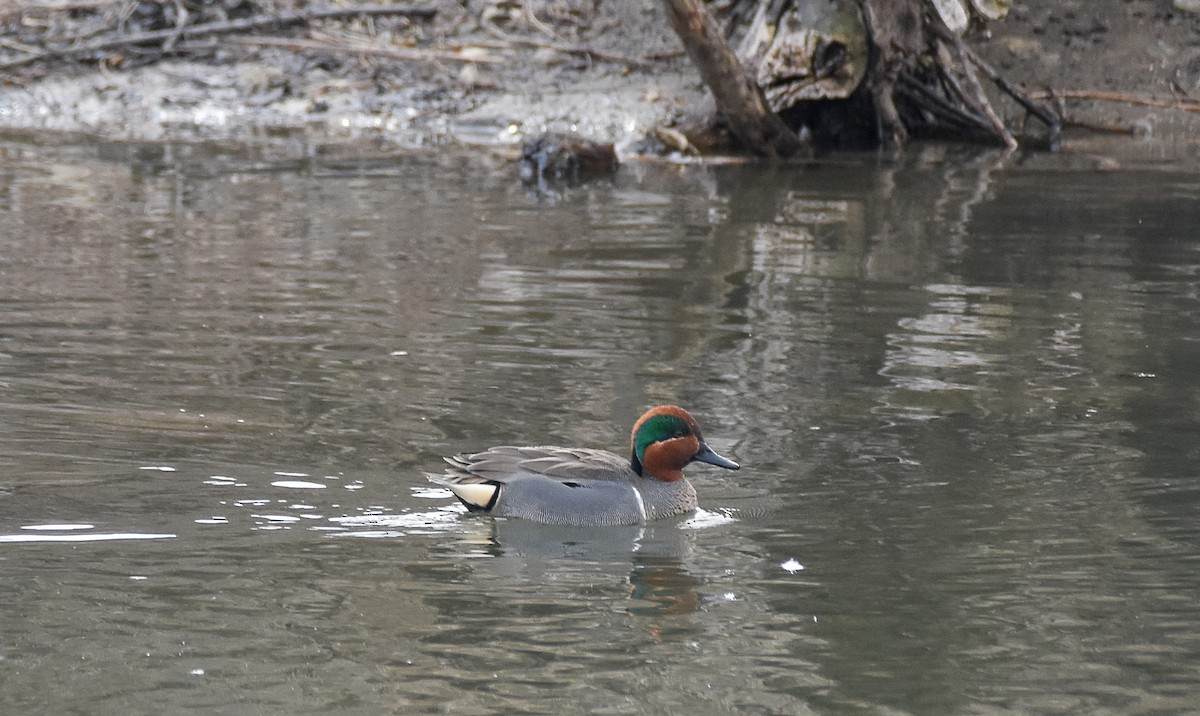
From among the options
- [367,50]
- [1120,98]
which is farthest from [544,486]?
[367,50]

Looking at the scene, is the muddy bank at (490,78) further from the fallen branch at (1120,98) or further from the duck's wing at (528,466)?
the duck's wing at (528,466)

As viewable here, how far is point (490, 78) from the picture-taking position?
18.6 meters

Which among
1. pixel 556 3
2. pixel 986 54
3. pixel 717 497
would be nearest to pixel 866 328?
pixel 717 497

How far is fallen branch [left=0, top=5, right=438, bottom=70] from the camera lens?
63.8ft

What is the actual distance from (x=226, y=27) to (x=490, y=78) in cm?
335

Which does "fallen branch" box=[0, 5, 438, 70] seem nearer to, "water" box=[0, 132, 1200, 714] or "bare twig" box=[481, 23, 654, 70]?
"bare twig" box=[481, 23, 654, 70]

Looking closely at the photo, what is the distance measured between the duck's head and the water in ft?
0.82

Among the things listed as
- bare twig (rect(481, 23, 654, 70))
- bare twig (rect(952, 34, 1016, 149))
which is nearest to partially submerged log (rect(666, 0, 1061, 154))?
bare twig (rect(952, 34, 1016, 149))

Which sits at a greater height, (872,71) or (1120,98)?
(872,71)

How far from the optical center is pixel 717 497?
6648mm

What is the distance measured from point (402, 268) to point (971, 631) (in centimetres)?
622

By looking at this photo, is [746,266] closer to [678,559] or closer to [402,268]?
[402,268]

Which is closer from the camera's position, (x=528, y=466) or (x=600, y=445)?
(x=528, y=466)

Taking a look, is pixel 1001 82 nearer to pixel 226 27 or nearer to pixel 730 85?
pixel 730 85
